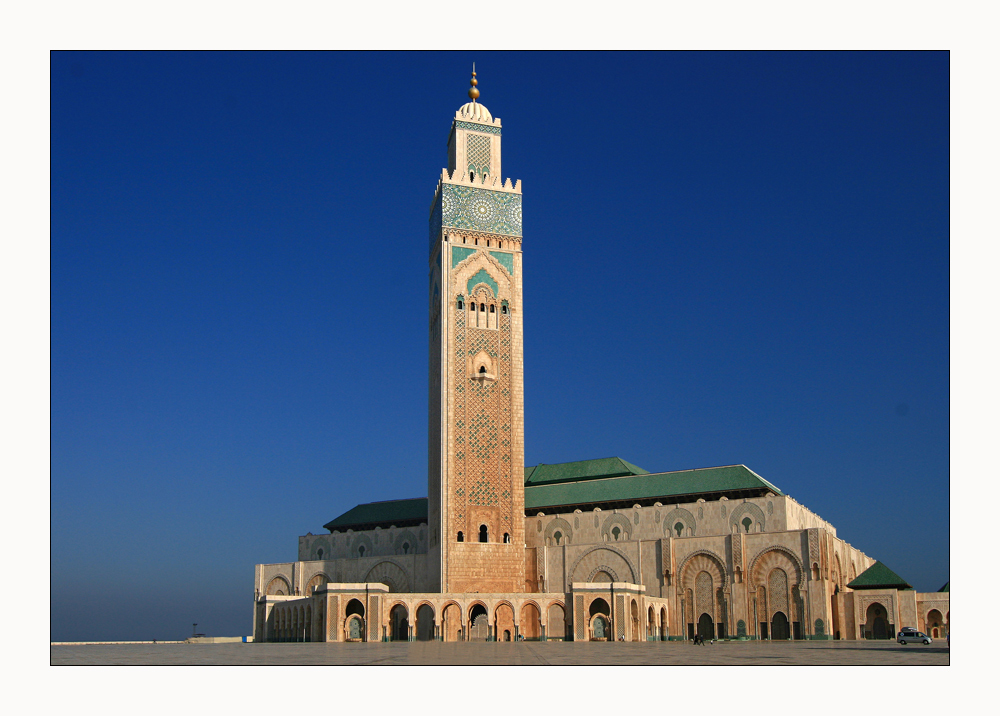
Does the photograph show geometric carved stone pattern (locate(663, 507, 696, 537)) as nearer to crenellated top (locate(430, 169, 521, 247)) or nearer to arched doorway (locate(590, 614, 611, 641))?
arched doorway (locate(590, 614, 611, 641))

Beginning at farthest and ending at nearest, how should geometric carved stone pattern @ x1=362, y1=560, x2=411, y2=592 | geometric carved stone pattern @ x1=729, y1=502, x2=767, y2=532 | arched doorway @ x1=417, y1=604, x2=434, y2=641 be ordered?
geometric carved stone pattern @ x1=362, y1=560, x2=411, y2=592
geometric carved stone pattern @ x1=729, y1=502, x2=767, y2=532
arched doorway @ x1=417, y1=604, x2=434, y2=641

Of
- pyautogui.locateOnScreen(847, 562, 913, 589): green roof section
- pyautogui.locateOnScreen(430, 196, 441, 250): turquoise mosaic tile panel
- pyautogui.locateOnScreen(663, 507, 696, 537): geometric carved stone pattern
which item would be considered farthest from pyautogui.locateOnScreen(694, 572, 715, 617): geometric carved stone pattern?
pyautogui.locateOnScreen(430, 196, 441, 250): turquoise mosaic tile panel

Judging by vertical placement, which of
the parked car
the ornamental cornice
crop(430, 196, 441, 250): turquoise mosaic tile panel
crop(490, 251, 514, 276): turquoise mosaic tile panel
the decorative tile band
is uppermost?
the decorative tile band

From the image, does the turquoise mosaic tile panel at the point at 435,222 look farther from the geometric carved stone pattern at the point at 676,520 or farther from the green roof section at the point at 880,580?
the green roof section at the point at 880,580

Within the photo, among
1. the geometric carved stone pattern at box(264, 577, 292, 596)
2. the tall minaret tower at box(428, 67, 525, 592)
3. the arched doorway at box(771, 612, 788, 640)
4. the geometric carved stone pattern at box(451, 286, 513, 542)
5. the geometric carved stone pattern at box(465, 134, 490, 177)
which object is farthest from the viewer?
the geometric carved stone pattern at box(264, 577, 292, 596)

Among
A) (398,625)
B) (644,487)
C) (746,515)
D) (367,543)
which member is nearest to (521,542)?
(398,625)

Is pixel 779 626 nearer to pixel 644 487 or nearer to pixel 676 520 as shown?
pixel 676 520
